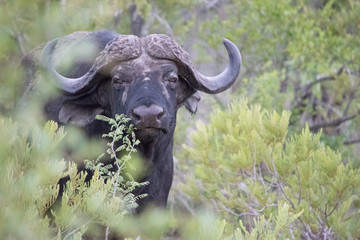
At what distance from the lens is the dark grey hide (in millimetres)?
4513

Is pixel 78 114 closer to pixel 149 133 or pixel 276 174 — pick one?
pixel 149 133

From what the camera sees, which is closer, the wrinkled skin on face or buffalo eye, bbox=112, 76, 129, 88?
the wrinkled skin on face

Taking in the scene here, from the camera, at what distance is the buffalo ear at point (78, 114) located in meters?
5.12

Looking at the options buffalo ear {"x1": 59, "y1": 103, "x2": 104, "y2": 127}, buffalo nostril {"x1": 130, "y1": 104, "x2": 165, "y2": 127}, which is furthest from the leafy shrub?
buffalo ear {"x1": 59, "y1": 103, "x2": 104, "y2": 127}

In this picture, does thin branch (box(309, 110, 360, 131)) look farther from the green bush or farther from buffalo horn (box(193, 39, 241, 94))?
buffalo horn (box(193, 39, 241, 94))

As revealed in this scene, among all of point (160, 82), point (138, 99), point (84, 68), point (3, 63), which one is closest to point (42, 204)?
point (138, 99)

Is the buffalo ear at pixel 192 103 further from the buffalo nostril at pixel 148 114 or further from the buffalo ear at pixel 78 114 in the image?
the buffalo nostril at pixel 148 114

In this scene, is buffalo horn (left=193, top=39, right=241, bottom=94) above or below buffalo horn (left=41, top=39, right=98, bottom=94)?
above

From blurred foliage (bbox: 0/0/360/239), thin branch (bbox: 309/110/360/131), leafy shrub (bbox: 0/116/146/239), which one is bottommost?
A: thin branch (bbox: 309/110/360/131)

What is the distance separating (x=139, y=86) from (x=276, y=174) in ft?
4.66

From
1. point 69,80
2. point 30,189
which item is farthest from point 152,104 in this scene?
point 30,189

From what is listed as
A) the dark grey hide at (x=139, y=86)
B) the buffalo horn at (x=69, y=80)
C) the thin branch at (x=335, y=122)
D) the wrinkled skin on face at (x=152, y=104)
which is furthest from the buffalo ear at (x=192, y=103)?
the thin branch at (x=335, y=122)

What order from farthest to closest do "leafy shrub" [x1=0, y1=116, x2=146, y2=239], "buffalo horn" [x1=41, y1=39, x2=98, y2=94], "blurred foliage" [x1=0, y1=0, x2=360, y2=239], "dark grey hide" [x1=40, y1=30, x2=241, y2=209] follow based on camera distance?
1. "buffalo horn" [x1=41, y1=39, x2=98, y2=94]
2. "dark grey hide" [x1=40, y1=30, x2=241, y2=209]
3. "blurred foliage" [x1=0, y1=0, x2=360, y2=239]
4. "leafy shrub" [x1=0, y1=116, x2=146, y2=239]

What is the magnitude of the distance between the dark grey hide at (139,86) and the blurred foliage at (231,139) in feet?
0.76
